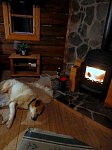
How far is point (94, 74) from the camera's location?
261cm

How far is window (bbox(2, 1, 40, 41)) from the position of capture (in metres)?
3.16

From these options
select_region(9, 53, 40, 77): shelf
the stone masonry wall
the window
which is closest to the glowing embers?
the stone masonry wall

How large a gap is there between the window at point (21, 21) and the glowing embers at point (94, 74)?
155 cm

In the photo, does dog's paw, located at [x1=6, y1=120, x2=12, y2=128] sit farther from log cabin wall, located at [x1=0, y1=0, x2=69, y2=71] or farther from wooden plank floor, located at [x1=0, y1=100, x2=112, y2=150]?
log cabin wall, located at [x1=0, y1=0, x2=69, y2=71]

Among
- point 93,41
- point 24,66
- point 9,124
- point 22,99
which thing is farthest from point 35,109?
point 93,41

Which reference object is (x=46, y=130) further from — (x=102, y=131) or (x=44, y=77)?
(x=44, y=77)

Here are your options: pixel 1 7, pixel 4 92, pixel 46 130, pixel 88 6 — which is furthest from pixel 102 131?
pixel 1 7

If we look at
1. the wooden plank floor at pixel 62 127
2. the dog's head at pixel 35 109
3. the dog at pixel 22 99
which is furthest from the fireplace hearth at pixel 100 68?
the dog's head at pixel 35 109

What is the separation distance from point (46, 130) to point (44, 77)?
5.32ft

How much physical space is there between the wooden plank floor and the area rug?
0.09 metres

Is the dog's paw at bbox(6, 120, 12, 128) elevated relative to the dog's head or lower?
lower

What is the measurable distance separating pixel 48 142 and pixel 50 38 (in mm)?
2494

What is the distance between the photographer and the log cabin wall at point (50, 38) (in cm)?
325

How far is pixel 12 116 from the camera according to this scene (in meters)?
2.10
